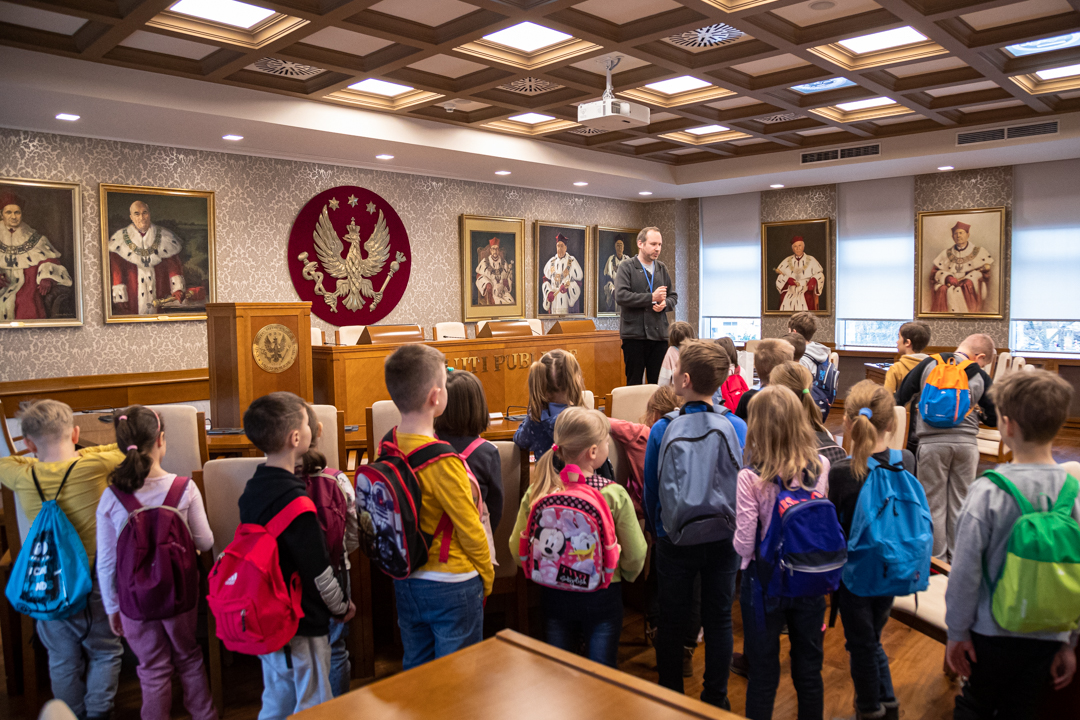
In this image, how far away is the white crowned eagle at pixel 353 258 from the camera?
8.02 meters

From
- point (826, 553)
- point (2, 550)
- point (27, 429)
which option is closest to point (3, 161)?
point (2, 550)

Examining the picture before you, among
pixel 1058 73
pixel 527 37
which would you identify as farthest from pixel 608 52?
pixel 1058 73

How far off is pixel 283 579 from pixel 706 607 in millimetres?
1372

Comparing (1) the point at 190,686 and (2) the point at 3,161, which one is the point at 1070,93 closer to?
(1) the point at 190,686

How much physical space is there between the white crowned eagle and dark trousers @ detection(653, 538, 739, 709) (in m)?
6.46

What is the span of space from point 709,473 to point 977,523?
2.46 feet

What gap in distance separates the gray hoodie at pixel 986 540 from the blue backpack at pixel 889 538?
1.01ft

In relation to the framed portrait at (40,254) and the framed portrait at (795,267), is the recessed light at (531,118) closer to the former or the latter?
the framed portrait at (40,254)

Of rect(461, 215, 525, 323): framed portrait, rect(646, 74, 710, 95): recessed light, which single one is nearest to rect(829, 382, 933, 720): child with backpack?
rect(646, 74, 710, 95): recessed light

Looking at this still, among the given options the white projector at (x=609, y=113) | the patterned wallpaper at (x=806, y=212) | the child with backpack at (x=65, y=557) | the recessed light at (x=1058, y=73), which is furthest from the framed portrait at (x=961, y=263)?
the child with backpack at (x=65, y=557)

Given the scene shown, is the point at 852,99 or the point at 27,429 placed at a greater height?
the point at 852,99

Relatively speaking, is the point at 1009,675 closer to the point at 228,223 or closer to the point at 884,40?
the point at 884,40

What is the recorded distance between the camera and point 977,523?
1.89 meters

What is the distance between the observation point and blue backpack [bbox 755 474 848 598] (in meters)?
2.09
